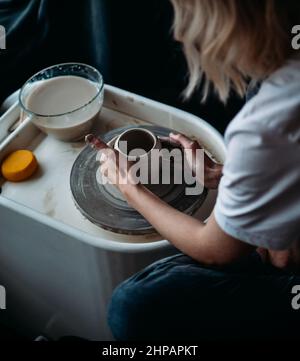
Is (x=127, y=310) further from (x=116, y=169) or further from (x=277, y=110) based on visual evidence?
(x=277, y=110)

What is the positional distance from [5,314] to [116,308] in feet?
2.11

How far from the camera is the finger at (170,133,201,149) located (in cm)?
110

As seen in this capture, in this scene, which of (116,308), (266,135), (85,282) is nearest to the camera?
(266,135)

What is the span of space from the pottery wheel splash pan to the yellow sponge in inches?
4.2

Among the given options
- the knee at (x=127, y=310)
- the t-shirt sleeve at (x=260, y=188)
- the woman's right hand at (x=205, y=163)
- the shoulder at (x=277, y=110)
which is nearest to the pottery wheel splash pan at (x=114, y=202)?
the woman's right hand at (x=205, y=163)

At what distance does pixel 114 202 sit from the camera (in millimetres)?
1086

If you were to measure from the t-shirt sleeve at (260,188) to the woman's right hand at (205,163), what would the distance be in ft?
1.01

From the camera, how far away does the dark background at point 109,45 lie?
4.34 ft

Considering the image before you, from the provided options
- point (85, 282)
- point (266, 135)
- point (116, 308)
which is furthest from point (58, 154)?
point (266, 135)

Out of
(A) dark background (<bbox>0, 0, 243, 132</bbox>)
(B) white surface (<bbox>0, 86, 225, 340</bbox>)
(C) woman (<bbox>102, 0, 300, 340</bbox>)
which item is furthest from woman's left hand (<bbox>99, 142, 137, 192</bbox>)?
(A) dark background (<bbox>0, 0, 243, 132</bbox>)

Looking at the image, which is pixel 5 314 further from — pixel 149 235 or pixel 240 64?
pixel 240 64

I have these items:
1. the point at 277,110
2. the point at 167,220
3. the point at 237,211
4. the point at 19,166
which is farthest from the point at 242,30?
the point at 19,166

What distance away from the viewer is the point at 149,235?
1.05m

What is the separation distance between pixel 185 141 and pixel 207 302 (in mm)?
359
